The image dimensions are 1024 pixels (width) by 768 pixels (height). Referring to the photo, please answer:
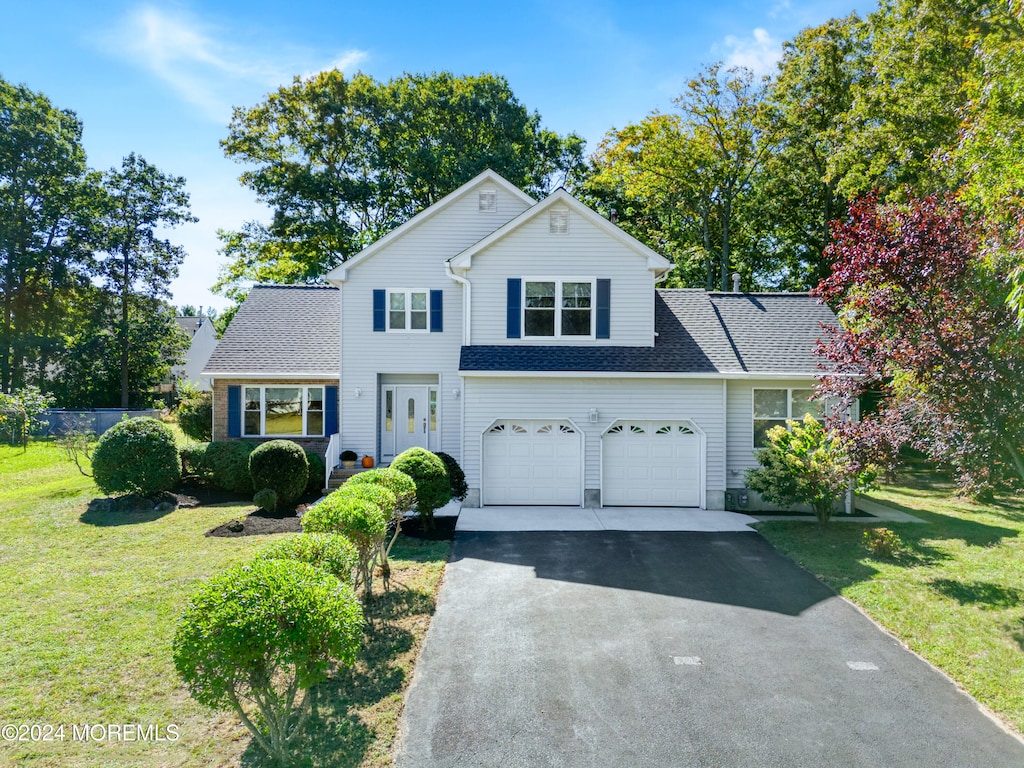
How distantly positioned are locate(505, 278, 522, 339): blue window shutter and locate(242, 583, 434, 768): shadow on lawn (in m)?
8.42

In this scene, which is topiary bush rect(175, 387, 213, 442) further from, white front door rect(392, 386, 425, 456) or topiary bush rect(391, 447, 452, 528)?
topiary bush rect(391, 447, 452, 528)

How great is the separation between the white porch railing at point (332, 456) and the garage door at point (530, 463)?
Answer: 456 cm

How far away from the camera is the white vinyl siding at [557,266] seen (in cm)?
1505

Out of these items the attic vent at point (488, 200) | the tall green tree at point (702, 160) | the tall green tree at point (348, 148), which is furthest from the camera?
the tall green tree at point (348, 148)

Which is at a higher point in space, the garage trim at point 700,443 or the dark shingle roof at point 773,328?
the dark shingle roof at point 773,328

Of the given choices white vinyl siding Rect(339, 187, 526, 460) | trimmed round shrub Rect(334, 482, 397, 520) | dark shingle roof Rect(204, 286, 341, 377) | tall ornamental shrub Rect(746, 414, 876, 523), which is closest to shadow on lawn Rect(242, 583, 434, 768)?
trimmed round shrub Rect(334, 482, 397, 520)

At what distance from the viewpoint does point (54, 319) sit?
34.4 metres

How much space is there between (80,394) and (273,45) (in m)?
32.3

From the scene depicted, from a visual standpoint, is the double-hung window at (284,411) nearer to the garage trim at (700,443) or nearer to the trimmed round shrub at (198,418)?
the trimmed round shrub at (198,418)

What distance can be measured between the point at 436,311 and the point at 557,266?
412 cm

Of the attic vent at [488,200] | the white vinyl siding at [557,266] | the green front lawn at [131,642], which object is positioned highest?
the attic vent at [488,200]

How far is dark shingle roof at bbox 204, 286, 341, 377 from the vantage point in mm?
17203

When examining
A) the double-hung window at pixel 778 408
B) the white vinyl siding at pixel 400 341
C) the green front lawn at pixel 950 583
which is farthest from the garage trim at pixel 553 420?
the double-hung window at pixel 778 408

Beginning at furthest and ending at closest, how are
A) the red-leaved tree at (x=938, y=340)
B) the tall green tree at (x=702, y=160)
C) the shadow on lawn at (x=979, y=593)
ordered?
the tall green tree at (x=702, y=160) < the shadow on lawn at (x=979, y=593) < the red-leaved tree at (x=938, y=340)
